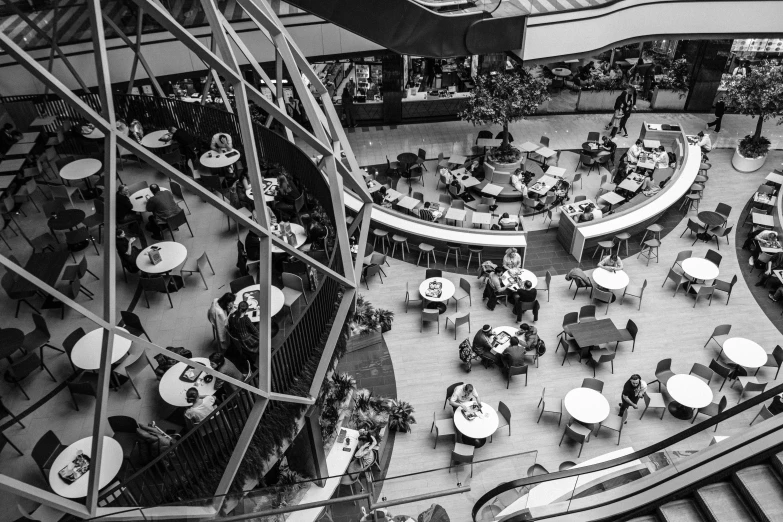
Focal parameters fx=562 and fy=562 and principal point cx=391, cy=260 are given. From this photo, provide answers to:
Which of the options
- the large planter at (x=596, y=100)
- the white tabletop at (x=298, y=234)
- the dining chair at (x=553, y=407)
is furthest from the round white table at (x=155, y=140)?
the large planter at (x=596, y=100)

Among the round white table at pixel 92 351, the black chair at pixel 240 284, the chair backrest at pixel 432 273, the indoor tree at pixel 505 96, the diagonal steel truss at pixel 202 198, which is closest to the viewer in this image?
the diagonal steel truss at pixel 202 198

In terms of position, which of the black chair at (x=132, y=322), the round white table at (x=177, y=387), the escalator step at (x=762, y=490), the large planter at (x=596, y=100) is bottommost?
the large planter at (x=596, y=100)

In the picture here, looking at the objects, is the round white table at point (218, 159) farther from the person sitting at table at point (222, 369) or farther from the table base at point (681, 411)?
the table base at point (681, 411)

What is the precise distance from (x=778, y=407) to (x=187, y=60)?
23.0 meters

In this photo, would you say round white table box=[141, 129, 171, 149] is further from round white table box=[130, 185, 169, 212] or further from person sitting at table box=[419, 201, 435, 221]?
person sitting at table box=[419, 201, 435, 221]

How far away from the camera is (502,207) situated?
23.1m

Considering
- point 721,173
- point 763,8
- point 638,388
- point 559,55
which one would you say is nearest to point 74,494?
point 638,388

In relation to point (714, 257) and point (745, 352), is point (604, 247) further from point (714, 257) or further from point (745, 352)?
point (745, 352)

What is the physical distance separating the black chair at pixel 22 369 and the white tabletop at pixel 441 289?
10.3 meters

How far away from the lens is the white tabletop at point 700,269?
17.7 m

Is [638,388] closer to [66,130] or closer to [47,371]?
[47,371]

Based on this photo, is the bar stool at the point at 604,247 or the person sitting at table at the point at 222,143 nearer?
the person sitting at table at the point at 222,143

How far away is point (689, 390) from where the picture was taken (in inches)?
559

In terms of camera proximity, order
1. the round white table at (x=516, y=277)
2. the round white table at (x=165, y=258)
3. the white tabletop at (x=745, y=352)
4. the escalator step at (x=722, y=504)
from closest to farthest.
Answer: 1. the escalator step at (x=722, y=504)
2. the round white table at (x=165, y=258)
3. the white tabletop at (x=745, y=352)
4. the round white table at (x=516, y=277)
